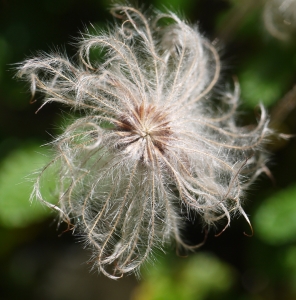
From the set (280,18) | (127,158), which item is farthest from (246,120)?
(127,158)

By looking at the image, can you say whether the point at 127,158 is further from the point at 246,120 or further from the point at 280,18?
the point at 280,18

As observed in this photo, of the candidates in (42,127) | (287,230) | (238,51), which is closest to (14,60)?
(42,127)

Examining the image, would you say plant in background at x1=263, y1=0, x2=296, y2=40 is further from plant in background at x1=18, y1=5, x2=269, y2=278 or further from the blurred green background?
plant in background at x1=18, y1=5, x2=269, y2=278

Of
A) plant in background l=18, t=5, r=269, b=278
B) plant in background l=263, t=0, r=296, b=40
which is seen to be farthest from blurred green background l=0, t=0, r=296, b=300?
plant in background l=18, t=5, r=269, b=278

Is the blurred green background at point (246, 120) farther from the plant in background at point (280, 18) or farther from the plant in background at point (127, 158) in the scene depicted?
the plant in background at point (127, 158)

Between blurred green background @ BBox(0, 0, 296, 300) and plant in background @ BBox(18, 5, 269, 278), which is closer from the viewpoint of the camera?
plant in background @ BBox(18, 5, 269, 278)

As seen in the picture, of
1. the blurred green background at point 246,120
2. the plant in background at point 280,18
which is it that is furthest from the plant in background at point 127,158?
the plant in background at point 280,18
